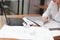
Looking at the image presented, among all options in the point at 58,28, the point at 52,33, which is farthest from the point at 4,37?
the point at 58,28

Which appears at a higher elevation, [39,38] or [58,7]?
[58,7]

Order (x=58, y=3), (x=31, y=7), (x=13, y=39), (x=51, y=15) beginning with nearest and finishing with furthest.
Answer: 1. (x=13, y=39)
2. (x=58, y=3)
3. (x=51, y=15)
4. (x=31, y=7)

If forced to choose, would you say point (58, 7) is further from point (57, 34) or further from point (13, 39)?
point (13, 39)

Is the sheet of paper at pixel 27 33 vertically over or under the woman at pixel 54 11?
under

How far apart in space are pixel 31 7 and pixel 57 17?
2122 mm

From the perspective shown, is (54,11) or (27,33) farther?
(54,11)

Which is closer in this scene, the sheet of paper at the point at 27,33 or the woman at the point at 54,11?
the sheet of paper at the point at 27,33

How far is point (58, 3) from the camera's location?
1787mm

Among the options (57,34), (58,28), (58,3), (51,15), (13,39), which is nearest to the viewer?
(13,39)

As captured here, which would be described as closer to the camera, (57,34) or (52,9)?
(57,34)

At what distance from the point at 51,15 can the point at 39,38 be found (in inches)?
34.2

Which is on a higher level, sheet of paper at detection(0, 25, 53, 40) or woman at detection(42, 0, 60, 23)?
woman at detection(42, 0, 60, 23)

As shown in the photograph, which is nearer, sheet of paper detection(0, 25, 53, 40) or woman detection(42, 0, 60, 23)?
sheet of paper detection(0, 25, 53, 40)

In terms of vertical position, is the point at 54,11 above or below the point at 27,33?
above
